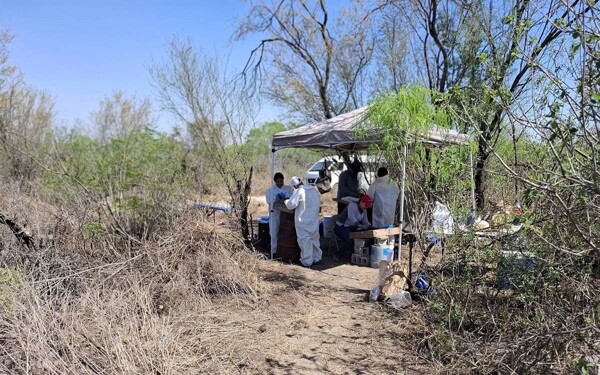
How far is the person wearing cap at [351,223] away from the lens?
7.92 m

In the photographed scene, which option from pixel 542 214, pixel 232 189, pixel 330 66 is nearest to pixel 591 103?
pixel 542 214

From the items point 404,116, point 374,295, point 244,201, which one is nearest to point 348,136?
point 404,116

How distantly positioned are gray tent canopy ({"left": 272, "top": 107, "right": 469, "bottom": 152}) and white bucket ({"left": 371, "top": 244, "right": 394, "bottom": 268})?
65.3 inches

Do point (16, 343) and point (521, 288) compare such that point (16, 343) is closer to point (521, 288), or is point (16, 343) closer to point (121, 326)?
point (121, 326)

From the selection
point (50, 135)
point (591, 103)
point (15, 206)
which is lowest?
point (15, 206)

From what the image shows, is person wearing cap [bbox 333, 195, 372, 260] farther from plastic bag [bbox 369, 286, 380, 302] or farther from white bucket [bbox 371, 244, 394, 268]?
plastic bag [bbox 369, 286, 380, 302]

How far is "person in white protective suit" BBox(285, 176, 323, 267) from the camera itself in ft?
23.5

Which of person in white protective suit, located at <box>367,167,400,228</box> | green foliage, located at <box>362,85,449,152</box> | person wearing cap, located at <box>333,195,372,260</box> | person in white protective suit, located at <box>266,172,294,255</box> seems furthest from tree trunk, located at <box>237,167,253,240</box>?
green foliage, located at <box>362,85,449,152</box>

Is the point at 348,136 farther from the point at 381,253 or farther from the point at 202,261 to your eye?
the point at 202,261

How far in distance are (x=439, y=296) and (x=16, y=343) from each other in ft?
12.1

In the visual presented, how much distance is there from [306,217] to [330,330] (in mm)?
2750

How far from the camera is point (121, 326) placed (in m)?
3.67

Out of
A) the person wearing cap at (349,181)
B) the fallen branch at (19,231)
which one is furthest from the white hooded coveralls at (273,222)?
the fallen branch at (19,231)

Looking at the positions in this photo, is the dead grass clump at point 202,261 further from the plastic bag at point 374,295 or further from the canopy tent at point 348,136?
the canopy tent at point 348,136
